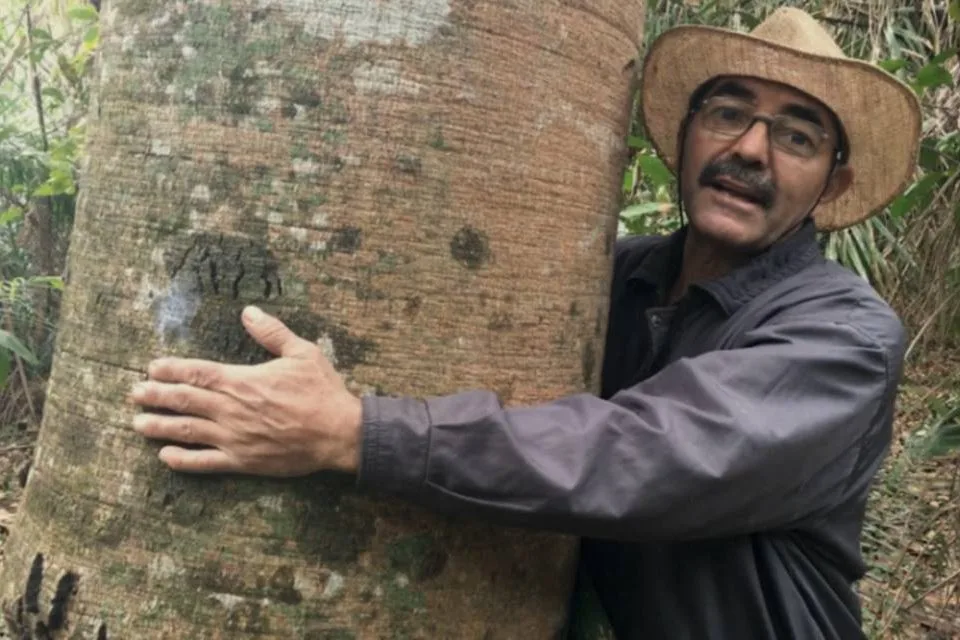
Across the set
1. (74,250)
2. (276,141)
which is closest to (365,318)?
(276,141)

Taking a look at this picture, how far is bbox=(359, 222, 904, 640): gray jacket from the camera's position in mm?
1510

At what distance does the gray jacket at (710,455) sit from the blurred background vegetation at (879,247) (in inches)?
45.1

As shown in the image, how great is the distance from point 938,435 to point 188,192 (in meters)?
2.62

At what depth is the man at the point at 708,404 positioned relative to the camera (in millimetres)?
1450

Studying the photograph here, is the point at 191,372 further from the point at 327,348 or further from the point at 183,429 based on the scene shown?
the point at 327,348

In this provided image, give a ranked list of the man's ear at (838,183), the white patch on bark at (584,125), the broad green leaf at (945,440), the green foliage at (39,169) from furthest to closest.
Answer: the green foliage at (39,169) < the broad green leaf at (945,440) < the man's ear at (838,183) < the white patch on bark at (584,125)

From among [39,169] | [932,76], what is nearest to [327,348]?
[932,76]

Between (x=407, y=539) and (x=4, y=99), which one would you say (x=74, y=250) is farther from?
(x=4, y=99)

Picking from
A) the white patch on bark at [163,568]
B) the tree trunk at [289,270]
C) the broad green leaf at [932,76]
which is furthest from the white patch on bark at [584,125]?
the broad green leaf at [932,76]

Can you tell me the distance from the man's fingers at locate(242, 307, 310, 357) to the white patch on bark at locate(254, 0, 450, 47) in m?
0.40

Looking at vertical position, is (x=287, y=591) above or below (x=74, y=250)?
below

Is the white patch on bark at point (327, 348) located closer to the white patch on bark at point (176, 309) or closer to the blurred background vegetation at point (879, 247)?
the white patch on bark at point (176, 309)

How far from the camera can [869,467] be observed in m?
2.06

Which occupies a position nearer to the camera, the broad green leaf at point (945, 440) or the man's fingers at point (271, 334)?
the man's fingers at point (271, 334)
